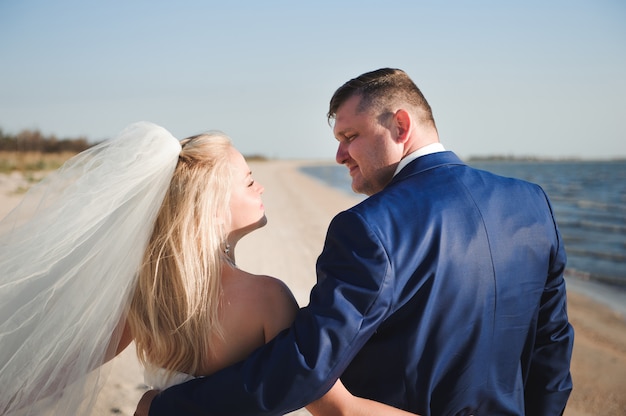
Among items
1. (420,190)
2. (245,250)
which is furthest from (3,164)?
(420,190)

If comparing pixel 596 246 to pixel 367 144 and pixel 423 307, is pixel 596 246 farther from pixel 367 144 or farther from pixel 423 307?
pixel 423 307

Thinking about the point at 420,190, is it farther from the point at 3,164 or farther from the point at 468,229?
the point at 3,164

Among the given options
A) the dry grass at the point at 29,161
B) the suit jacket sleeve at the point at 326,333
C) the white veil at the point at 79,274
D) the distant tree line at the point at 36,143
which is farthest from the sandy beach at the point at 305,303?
the distant tree line at the point at 36,143

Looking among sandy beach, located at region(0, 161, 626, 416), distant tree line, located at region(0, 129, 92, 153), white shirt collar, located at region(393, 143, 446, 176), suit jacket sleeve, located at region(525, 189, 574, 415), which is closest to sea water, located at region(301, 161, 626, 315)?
sandy beach, located at region(0, 161, 626, 416)

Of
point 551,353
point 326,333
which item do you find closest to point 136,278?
point 326,333

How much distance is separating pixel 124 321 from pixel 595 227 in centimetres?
2000

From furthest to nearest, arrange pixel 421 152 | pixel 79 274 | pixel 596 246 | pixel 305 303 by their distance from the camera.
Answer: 1. pixel 596 246
2. pixel 305 303
3. pixel 79 274
4. pixel 421 152

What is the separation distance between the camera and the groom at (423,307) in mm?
1793

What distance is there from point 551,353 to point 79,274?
7.44 ft

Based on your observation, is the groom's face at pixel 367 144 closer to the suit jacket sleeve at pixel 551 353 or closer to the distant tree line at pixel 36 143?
the suit jacket sleeve at pixel 551 353

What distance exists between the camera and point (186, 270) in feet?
7.57

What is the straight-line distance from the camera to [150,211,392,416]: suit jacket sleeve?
5.78 ft

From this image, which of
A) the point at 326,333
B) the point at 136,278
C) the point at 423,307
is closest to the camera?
the point at 326,333

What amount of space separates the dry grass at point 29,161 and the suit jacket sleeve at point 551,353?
72.6 feet
